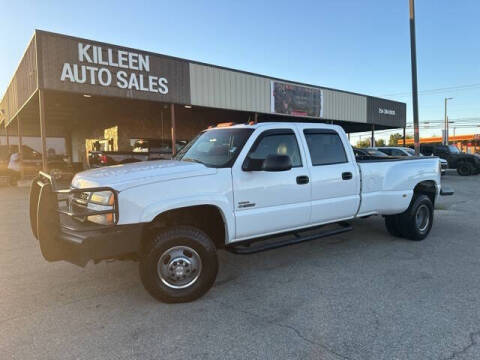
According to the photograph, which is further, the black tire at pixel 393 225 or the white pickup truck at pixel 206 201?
the black tire at pixel 393 225

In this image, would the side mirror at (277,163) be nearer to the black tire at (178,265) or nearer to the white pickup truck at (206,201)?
the white pickup truck at (206,201)

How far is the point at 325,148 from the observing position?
15.8 feet

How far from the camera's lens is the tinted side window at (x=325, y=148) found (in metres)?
4.64

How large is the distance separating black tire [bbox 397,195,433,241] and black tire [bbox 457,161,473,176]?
17369mm

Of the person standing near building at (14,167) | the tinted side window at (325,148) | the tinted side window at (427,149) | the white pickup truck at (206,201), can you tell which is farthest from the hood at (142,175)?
the tinted side window at (427,149)

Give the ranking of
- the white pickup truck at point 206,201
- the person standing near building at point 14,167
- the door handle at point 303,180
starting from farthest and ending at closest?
the person standing near building at point 14,167, the door handle at point 303,180, the white pickup truck at point 206,201

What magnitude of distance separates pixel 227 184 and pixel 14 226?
6.19 m

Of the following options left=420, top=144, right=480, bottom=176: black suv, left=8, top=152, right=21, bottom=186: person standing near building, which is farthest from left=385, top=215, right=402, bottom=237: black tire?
left=420, top=144, right=480, bottom=176: black suv

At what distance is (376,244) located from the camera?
5.67 meters

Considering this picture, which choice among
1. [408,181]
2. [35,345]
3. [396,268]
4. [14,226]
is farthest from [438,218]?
[14,226]

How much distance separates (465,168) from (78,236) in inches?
899

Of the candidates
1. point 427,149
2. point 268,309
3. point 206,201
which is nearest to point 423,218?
point 268,309

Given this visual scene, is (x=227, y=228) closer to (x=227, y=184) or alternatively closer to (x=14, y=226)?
(x=227, y=184)

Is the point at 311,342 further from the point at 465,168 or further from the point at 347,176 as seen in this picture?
the point at 465,168
